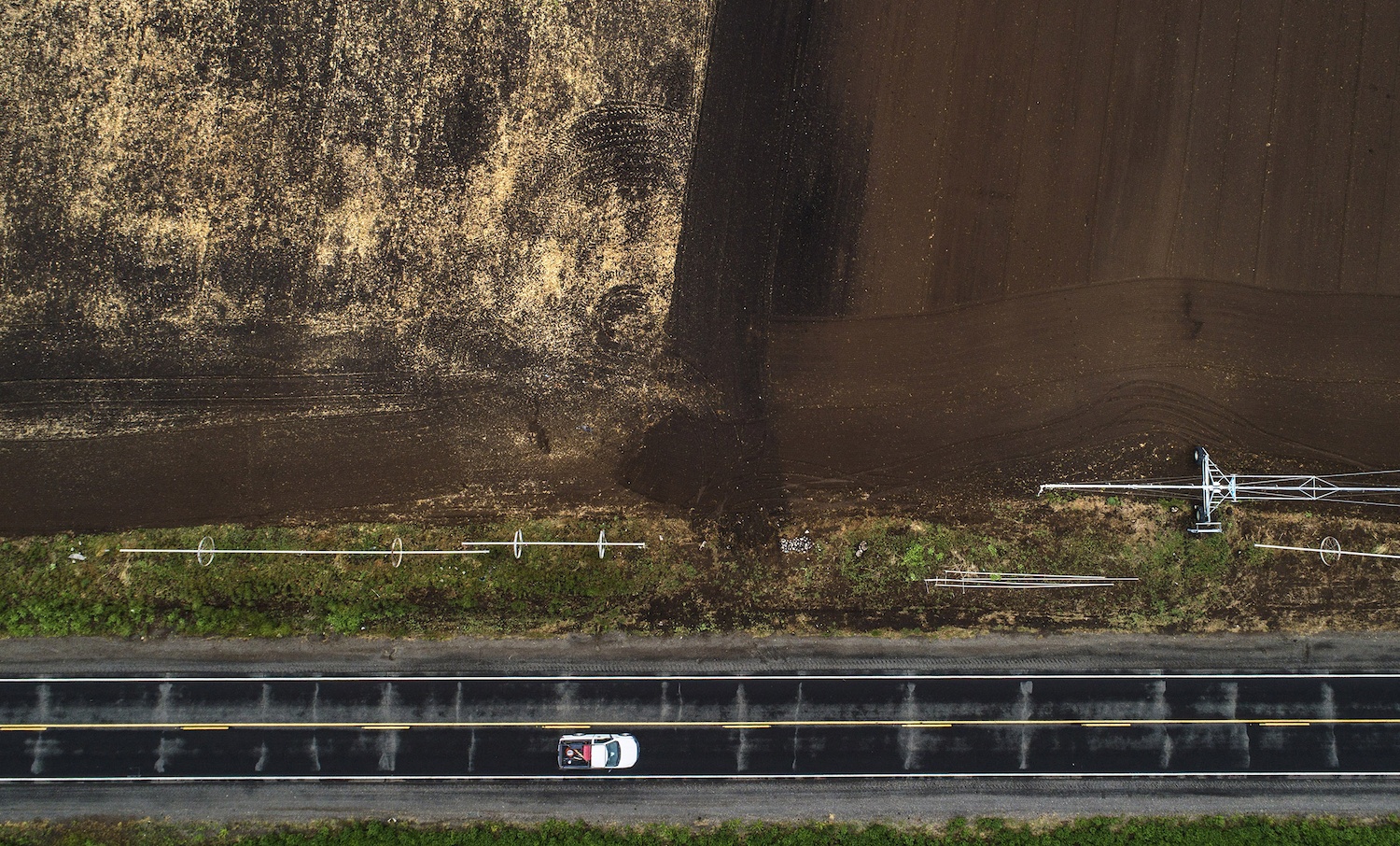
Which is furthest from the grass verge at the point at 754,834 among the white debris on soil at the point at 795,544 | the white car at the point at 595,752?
the white debris on soil at the point at 795,544

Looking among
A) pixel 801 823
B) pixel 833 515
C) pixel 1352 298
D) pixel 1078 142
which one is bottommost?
pixel 801 823

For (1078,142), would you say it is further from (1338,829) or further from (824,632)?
(1338,829)

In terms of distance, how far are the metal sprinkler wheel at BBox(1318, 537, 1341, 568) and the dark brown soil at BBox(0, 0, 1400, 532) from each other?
1.47m

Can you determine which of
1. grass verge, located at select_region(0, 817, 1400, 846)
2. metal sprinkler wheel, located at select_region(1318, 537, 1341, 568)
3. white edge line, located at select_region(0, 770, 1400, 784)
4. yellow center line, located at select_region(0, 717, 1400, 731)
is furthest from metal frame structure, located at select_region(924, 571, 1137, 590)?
grass verge, located at select_region(0, 817, 1400, 846)

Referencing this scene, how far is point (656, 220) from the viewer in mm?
14258

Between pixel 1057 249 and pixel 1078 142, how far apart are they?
2207 millimetres

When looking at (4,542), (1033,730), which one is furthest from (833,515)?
(4,542)

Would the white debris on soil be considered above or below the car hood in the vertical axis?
above

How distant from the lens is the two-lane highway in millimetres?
13508

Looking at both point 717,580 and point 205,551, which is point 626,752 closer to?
point 717,580

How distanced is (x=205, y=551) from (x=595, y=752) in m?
8.21

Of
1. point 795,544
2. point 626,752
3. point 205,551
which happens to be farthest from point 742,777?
point 205,551

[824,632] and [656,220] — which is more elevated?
[656,220]

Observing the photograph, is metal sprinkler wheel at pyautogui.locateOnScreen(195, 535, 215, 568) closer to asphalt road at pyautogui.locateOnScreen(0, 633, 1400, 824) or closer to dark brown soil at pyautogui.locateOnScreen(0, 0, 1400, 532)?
dark brown soil at pyautogui.locateOnScreen(0, 0, 1400, 532)
